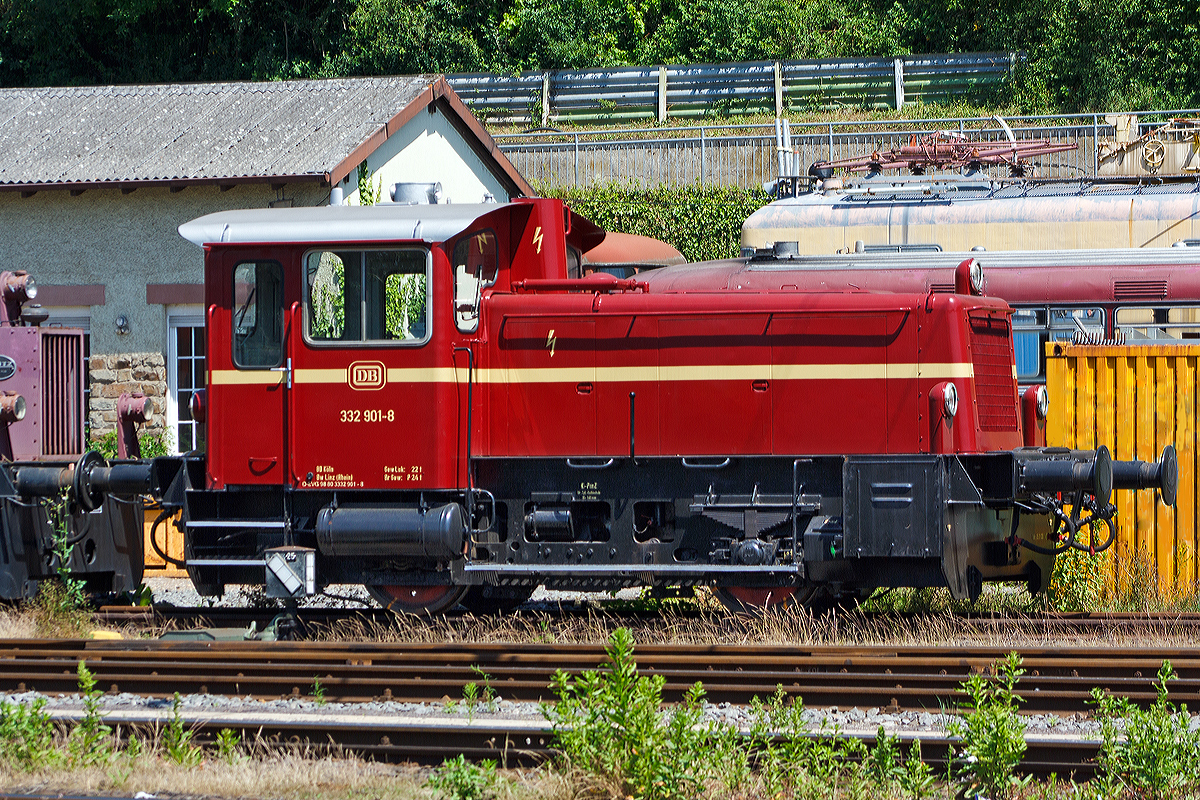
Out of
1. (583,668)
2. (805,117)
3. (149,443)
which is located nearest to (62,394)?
(149,443)

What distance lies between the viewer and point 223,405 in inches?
358

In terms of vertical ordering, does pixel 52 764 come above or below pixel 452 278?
below

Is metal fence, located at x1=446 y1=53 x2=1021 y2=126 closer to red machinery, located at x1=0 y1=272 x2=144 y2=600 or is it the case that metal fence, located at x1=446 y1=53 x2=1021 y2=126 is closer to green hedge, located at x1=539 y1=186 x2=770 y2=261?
green hedge, located at x1=539 y1=186 x2=770 y2=261

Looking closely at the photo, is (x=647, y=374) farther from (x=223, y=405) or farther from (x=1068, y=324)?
(x=1068, y=324)

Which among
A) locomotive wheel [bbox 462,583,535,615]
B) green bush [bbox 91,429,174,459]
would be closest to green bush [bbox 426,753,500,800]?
locomotive wheel [bbox 462,583,535,615]

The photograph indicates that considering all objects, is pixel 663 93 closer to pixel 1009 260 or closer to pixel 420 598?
pixel 1009 260

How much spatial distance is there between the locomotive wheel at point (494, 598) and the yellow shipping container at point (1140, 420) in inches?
179

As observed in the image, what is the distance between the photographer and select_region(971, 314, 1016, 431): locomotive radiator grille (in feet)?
29.5

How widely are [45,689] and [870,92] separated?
97.6ft

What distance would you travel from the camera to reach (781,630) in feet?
28.6

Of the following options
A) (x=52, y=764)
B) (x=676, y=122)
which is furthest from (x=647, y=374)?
(x=676, y=122)

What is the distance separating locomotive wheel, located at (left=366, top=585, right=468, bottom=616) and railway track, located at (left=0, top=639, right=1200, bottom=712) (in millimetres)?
888

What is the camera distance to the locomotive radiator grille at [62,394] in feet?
34.2

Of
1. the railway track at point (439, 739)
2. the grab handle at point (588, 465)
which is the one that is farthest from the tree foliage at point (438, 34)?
the railway track at point (439, 739)
